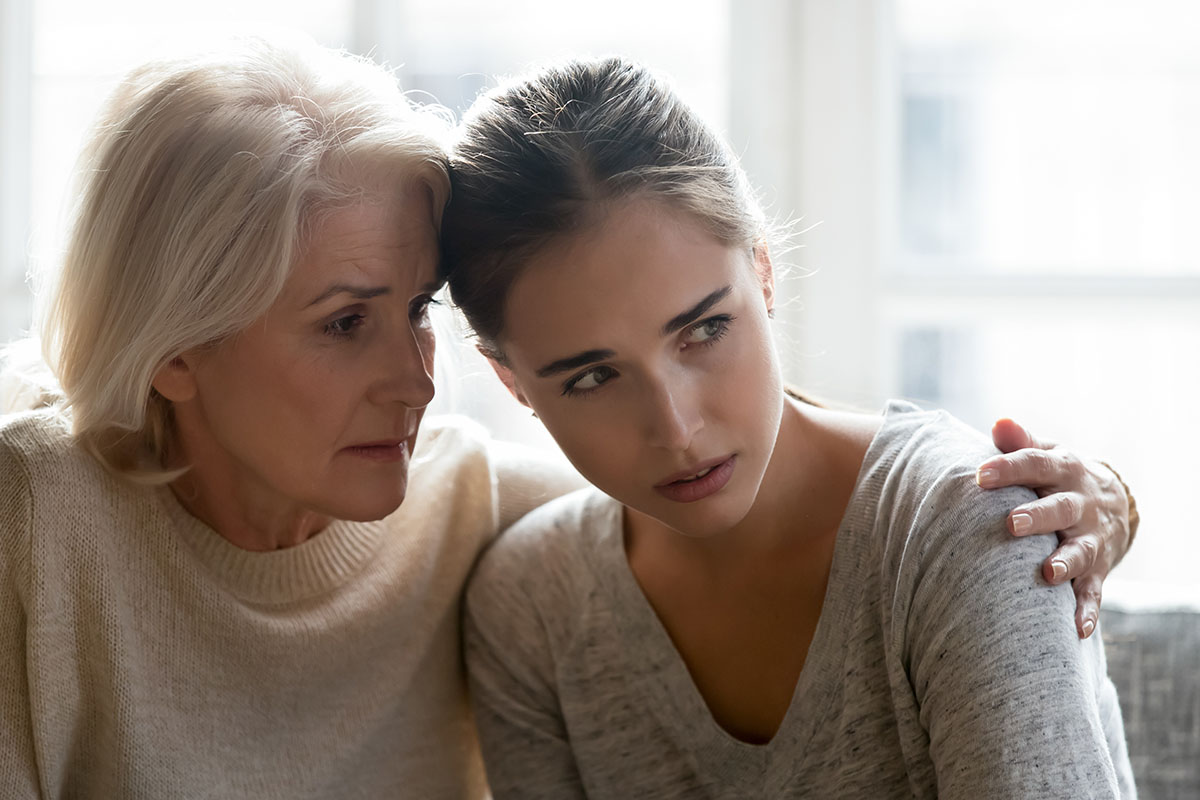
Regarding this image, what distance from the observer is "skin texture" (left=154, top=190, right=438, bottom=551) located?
1240mm

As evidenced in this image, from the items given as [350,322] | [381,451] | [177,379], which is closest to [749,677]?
[381,451]

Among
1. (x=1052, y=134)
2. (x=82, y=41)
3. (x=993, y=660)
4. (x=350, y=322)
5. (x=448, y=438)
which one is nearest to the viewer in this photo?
(x=993, y=660)

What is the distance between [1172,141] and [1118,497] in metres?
1.80

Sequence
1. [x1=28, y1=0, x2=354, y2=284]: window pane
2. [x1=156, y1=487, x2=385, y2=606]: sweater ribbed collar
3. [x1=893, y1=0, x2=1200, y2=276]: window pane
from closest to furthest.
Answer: [x1=156, y1=487, x2=385, y2=606]: sweater ribbed collar, [x1=893, y1=0, x2=1200, y2=276]: window pane, [x1=28, y1=0, x2=354, y2=284]: window pane

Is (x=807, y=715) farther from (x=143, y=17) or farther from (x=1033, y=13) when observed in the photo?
(x=143, y=17)

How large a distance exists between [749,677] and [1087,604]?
0.39 m

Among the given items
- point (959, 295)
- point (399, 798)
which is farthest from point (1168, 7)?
point (399, 798)

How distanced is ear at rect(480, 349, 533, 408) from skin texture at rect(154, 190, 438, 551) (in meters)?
0.08

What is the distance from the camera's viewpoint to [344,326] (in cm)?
128

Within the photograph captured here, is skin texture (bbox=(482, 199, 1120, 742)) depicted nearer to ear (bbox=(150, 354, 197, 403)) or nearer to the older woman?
the older woman

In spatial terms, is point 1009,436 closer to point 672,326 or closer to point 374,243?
point 672,326

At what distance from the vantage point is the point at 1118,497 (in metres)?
1.31

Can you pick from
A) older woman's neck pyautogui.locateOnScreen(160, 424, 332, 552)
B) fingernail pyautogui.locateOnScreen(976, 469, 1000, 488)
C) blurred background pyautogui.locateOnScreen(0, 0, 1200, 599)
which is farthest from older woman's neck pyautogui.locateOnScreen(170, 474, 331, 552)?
blurred background pyautogui.locateOnScreen(0, 0, 1200, 599)

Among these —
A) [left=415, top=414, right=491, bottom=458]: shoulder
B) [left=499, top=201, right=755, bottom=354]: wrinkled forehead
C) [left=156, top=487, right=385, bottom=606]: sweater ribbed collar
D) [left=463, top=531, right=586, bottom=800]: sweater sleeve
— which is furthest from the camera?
[left=415, top=414, right=491, bottom=458]: shoulder
